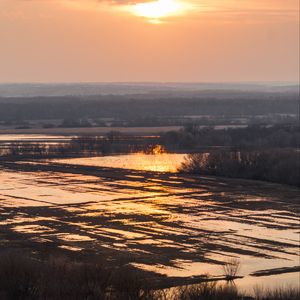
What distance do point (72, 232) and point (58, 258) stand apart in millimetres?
6175

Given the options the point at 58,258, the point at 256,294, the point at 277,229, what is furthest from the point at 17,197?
the point at 256,294

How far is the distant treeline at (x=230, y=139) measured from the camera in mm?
78625

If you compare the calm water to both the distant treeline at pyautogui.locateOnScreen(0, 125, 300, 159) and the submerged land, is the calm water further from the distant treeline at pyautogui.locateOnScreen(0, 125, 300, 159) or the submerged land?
the distant treeline at pyautogui.locateOnScreen(0, 125, 300, 159)

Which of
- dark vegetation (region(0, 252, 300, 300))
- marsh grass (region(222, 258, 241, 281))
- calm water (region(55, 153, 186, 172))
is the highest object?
dark vegetation (region(0, 252, 300, 300))

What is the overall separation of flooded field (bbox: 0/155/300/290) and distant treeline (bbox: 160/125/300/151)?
975 inches

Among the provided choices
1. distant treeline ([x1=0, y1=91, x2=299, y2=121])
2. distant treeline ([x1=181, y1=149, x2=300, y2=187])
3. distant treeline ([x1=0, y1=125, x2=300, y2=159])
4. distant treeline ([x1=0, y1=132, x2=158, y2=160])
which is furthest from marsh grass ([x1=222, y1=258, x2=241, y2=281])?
distant treeline ([x1=0, y1=91, x2=299, y2=121])

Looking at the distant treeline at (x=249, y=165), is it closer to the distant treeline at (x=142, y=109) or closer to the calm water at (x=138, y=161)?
the calm water at (x=138, y=161)

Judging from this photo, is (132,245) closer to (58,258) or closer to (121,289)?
(58,258)

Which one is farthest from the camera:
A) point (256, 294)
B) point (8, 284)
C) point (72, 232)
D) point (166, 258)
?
point (72, 232)

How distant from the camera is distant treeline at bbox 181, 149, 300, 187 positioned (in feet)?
176

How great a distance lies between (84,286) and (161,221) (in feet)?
47.9

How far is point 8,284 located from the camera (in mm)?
20266

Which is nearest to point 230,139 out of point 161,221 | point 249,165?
point 249,165

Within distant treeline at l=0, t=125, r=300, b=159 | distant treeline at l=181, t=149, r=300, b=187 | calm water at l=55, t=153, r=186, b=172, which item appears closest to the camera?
distant treeline at l=181, t=149, r=300, b=187
